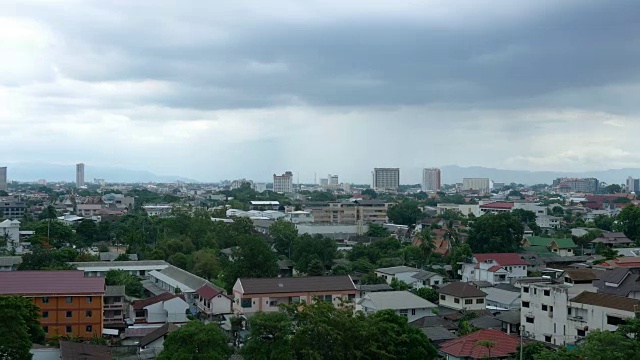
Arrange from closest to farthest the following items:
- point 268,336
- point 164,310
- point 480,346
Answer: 1. point 268,336
2. point 480,346
3. point 164,310

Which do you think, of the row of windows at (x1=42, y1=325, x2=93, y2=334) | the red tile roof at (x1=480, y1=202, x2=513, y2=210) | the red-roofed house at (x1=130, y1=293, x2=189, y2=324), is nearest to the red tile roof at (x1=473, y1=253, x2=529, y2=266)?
the red-roofed house at (x1=130, y1=293, x2=189, y2=324)

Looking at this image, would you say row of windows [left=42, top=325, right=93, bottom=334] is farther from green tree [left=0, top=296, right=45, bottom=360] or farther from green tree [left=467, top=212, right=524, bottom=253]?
green tree [left=467, top=212, right=524, bottom=253]

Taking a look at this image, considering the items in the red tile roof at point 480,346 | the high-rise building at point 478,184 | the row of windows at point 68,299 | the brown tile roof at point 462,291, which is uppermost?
the high-rise building at point 478,184

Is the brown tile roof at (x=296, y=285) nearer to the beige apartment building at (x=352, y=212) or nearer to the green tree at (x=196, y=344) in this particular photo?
the green tree at (x=196, y=344)

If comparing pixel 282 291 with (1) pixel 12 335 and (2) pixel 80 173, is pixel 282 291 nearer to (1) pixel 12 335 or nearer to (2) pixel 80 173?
(1) pixel 12 335

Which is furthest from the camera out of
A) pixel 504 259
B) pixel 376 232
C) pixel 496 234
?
pixel 376 232

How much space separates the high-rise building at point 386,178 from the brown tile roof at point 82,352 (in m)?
143

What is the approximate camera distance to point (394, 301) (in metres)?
23.3

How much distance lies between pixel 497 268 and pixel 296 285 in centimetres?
1188

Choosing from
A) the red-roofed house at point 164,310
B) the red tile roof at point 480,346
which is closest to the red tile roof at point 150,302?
the red-roofed house at point 164,310

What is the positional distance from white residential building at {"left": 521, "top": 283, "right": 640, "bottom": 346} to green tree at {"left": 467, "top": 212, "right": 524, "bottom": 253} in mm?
17549

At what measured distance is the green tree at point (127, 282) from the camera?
2831 cm

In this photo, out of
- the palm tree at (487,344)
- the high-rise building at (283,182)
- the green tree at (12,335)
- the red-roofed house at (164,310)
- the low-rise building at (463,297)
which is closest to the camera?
the green tree at (12,335)

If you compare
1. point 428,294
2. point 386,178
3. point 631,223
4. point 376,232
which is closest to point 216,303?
point 428,294
